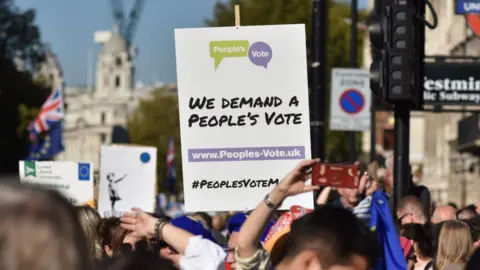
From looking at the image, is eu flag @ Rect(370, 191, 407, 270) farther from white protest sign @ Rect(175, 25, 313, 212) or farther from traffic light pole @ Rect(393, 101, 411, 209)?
traffic light pole @ Rect(393, 101, 411, 209)

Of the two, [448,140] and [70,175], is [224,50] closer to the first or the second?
[70,175]

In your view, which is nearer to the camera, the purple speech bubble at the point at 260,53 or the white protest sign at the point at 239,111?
the white protest sign at the point at 239,111

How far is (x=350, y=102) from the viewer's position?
22094 mm

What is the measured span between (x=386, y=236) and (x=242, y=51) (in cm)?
193

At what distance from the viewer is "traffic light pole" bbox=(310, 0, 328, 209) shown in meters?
11.7

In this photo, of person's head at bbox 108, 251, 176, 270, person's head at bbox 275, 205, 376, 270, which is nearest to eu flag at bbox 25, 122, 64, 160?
person's head at bbox 275, 205, 376, 270

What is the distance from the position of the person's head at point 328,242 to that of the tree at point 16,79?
199ft

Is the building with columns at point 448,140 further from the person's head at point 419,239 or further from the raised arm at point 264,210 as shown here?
the raised arm at point 264,210

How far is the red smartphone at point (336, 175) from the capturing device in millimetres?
4586

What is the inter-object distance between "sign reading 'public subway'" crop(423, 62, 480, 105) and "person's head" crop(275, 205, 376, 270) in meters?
13.0

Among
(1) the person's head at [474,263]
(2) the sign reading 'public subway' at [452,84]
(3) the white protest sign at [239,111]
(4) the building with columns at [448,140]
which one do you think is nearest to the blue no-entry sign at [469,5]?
(2) the sign reading 'public subway' at [452,84]

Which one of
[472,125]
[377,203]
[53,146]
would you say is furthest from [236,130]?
[53,146]

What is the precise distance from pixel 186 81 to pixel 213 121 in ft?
0.89

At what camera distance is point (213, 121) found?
7.33 metres
